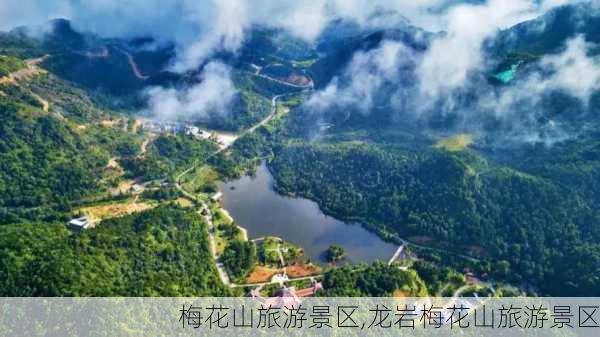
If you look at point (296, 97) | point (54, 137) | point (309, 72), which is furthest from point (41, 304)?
point (309, 72)

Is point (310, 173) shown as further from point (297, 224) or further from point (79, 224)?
point (79, 224)

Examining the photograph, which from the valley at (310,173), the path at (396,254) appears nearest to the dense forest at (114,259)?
the valley at (310,173)

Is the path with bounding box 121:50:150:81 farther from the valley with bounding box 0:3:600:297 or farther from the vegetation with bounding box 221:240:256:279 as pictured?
the vegetation with bounding box 221:240:256:279

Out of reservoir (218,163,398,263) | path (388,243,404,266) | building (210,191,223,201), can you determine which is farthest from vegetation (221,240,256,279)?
path (388,243,404,266)

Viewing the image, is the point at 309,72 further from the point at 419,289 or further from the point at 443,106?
the point at 419,289

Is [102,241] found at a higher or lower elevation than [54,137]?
lower

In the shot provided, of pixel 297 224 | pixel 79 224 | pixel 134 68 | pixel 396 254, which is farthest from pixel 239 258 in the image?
pixel 134 68

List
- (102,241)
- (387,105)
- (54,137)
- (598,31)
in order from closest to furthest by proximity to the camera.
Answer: (102,241) < (54,137) < (598,31) < (387,105)
